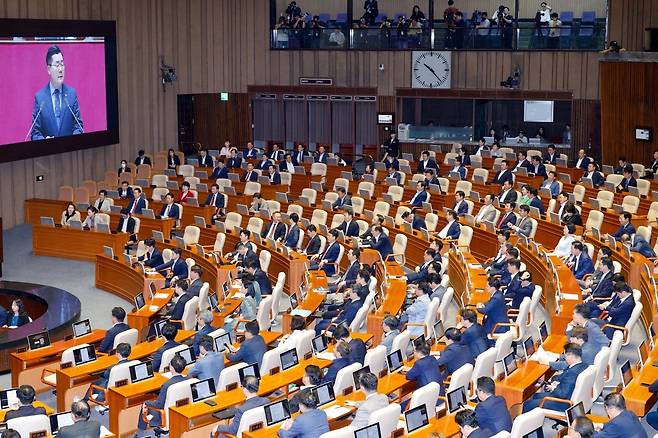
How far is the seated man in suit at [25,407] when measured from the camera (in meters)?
11.1

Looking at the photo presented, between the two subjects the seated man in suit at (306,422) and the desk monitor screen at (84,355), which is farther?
the desk monitor screen at (84,355)

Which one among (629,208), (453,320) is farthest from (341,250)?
(629,208)

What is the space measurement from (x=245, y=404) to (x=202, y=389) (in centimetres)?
83

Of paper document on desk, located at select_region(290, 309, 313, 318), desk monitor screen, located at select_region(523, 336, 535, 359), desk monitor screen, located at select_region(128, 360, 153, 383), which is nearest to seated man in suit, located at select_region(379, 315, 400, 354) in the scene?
desk monitor screen, located at select_region(523, 336, 535, 359)

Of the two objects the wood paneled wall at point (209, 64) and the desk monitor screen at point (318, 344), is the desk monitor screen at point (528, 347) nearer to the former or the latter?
the desk monitor screen at point (318, 344)

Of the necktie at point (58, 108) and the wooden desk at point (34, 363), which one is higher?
the necktie at point (58, 108)

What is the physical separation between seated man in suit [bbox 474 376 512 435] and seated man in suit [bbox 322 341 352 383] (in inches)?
93.4

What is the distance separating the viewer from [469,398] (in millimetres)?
11688

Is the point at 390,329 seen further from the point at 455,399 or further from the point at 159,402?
the point at 159,402

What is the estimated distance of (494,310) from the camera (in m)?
14.1

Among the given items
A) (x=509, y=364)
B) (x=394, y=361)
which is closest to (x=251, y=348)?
(x=394, y=361)

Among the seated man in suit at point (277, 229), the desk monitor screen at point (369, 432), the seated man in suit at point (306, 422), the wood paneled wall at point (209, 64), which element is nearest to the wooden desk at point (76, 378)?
the seated man in suit at point (306, 422)

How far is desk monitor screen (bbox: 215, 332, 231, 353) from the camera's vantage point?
13.3 m

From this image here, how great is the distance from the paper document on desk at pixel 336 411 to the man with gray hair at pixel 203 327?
2.78 metres
